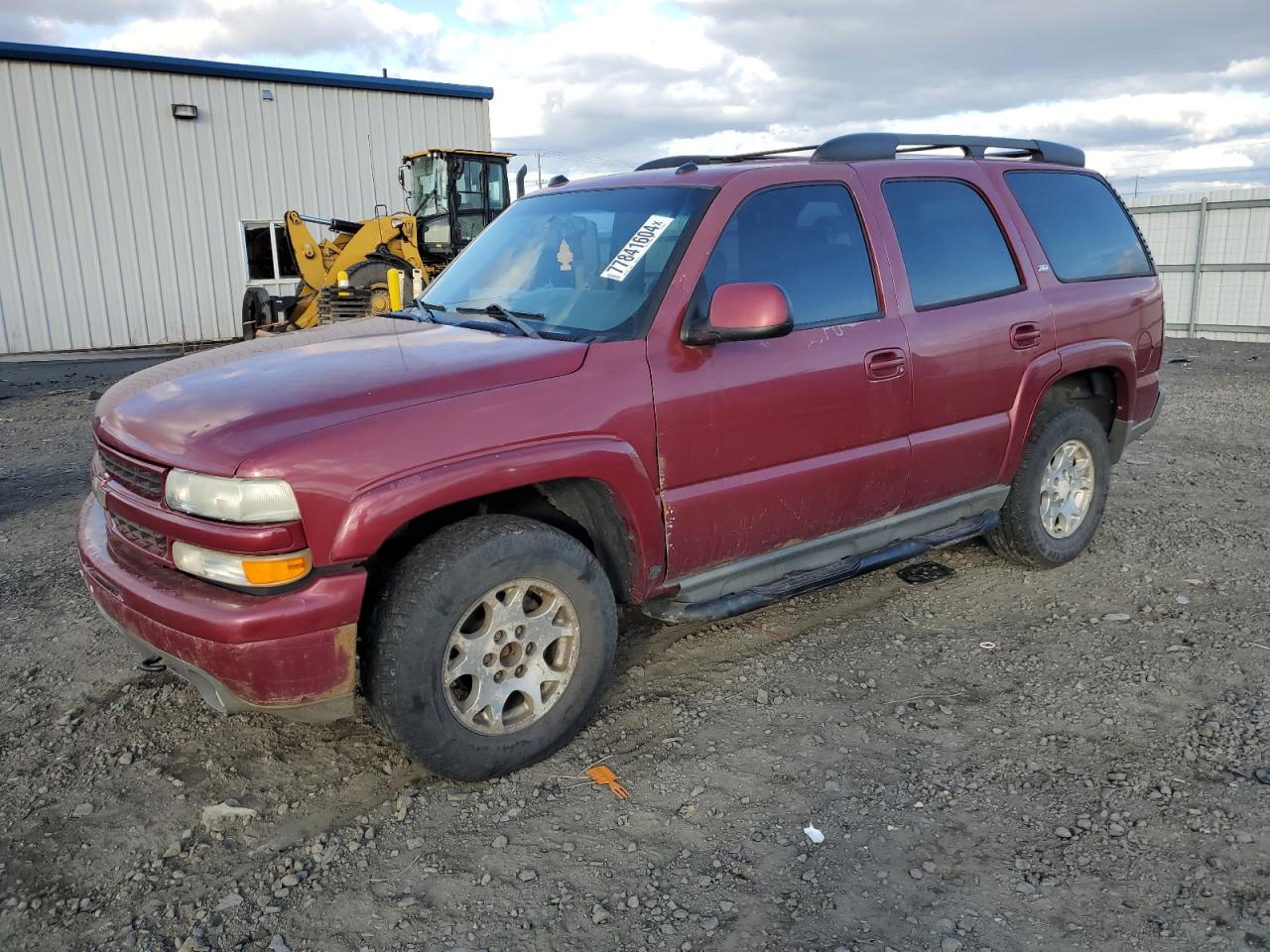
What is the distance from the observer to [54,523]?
19.8 ft

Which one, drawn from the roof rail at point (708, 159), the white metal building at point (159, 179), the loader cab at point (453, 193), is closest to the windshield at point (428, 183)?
the loader cab at point (453, 193)

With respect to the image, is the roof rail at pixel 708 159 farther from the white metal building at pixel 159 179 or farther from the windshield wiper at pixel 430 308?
the white metal building at pixel 159 179

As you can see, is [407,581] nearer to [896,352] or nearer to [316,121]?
[896,352]

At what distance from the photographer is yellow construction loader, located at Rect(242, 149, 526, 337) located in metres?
13.8

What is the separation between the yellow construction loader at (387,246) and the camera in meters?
13.8

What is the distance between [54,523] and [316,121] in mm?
15494

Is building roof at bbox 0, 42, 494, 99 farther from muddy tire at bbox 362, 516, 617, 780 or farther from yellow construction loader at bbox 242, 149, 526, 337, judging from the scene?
muddy tire at bbox 362, 516, 617, 780

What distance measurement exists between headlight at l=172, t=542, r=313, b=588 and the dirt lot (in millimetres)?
829

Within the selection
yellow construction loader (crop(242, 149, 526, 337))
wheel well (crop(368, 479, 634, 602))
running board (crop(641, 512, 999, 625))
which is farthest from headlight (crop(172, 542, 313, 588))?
yellow construction loader (crop(242, 149, 526, 337))

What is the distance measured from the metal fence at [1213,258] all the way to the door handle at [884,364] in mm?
16558

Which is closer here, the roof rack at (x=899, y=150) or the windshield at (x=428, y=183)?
the roof rack at (x=899, y=150)

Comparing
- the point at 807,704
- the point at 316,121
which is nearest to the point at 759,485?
the point at 807,704

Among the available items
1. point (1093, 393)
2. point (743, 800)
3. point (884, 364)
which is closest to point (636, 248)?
point (884, 364)

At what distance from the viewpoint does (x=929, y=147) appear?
459cm
